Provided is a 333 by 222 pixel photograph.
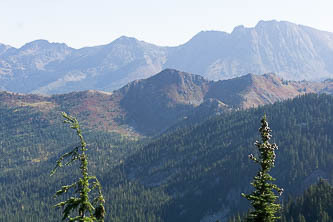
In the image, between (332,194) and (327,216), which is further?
(332,194)

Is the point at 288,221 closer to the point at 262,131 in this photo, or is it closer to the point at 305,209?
the point at 305,209

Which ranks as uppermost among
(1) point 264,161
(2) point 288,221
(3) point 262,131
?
(3) point 262,131

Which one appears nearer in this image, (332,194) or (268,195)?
(268,195)

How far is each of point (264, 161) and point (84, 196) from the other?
44.3 ft

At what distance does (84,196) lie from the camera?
26219 millimetres

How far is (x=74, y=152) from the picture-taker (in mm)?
26094

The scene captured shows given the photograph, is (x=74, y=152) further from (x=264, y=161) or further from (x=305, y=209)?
(x=305, y=209)

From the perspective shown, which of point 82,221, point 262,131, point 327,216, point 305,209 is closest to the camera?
point 82,221

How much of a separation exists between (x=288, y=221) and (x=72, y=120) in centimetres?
13272

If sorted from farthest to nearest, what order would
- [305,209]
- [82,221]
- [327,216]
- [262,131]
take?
[305,209]
[327,216]
[262,131]
[82,221]

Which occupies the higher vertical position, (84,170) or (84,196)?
(84,170)

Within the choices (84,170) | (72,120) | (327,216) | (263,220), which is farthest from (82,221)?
(327,216)

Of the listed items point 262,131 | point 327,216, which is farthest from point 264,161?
point 327,216

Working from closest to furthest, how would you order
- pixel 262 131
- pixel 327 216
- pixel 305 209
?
pixel 262 131
pixel 327 216
pixel 305 209
